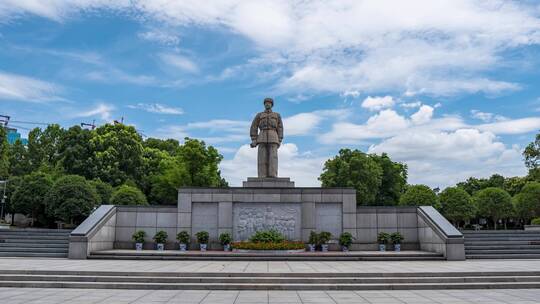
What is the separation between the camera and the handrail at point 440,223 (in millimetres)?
16703

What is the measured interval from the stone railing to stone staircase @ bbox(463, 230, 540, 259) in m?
14.1

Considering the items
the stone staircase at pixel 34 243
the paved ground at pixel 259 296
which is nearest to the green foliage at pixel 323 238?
the paved ground at pixel 259 296

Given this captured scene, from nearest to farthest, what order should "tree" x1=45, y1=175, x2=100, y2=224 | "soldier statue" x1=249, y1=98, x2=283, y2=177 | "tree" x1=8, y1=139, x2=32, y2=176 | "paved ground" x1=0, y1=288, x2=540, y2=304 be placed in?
1. "paved ground" x1=0, y1=288, x2=540, y2=304
2. "soldier statue" x1=249, y1=98, x2=283, y2=177
3. "tree" x1=45, y1=175, x2=100, y2=224
4. "tree" x1=8, y1=139, x2=32, y2=176

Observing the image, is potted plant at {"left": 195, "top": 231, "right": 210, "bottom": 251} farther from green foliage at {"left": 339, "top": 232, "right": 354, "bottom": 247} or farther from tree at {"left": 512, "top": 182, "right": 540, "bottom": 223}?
tree at {"left": 512, "top": 182, "right": 540, "bottom": 223}

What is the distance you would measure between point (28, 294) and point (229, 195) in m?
10.2

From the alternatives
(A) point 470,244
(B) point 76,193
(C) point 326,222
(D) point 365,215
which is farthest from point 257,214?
(B) point 76,193

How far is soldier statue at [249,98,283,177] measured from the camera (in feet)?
66.3

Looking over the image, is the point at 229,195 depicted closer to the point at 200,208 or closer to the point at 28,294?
the point at 200,208

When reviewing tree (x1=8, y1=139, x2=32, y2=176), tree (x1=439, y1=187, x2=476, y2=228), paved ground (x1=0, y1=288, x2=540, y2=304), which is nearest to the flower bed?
paved ground (x1=0, y1=288, x2=540, y2=304)

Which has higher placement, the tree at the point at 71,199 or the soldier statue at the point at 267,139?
the soldier statue at the point at 267,139

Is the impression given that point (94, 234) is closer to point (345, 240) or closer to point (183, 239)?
point (183, 239)

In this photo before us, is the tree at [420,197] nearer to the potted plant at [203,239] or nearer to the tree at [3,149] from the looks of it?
the potted plant at [203,239]

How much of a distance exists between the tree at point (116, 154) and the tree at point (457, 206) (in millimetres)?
28712

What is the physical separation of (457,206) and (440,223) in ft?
85.3
